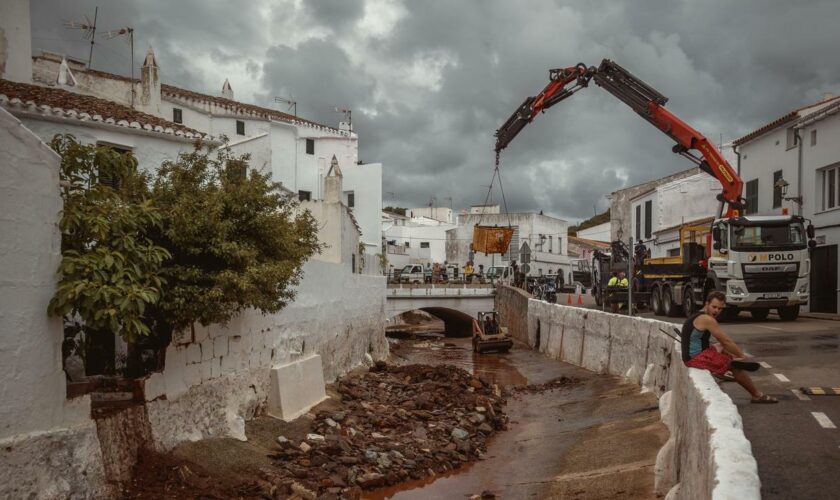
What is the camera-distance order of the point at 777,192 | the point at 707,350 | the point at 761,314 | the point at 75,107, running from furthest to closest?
the point at 777,192 < the point at 761,314 < the point at 75,107 < the point at 707,350

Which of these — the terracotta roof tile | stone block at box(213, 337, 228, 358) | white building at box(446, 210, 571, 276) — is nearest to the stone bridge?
white building at box(446, 210, 571, 276)

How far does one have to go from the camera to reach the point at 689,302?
2250 cm

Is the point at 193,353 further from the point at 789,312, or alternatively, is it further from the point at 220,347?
the point at 789,312

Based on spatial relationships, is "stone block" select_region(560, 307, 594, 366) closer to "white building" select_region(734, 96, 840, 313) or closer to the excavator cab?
the excavator cab

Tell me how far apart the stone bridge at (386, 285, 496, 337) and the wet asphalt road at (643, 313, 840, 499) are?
27.0 m

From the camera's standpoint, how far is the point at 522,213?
66125 mm

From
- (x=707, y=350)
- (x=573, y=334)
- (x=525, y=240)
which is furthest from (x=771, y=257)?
(x=525, y=240)

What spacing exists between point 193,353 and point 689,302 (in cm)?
1735

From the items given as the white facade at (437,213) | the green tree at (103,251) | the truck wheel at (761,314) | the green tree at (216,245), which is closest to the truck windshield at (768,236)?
the truck wheel at (761,314)

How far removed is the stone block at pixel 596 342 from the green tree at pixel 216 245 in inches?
410

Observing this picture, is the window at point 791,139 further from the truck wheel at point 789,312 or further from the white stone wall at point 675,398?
the white stone wall at point 675,398

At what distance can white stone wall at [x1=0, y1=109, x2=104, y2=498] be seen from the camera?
6273 mm

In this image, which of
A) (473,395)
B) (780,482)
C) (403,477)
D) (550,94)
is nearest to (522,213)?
(550,94)

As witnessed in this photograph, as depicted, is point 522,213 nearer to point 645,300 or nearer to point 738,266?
point 645,300
